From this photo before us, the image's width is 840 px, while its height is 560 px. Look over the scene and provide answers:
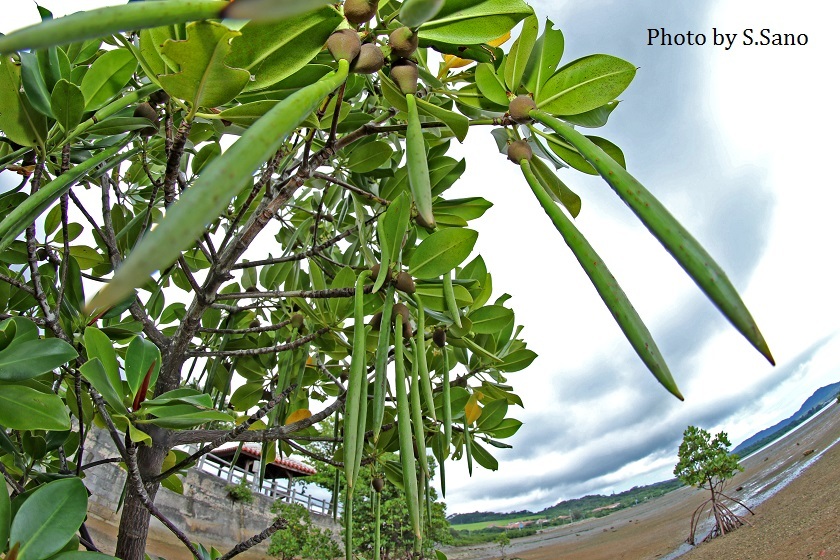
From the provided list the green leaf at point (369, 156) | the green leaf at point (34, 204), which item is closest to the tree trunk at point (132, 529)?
the green leaf at point (34, 204)

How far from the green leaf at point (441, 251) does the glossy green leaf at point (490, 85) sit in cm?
16

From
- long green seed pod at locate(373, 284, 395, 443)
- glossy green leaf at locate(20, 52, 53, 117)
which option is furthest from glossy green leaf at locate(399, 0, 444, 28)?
glossy green leaf at locate(20, 52, 53, 117)

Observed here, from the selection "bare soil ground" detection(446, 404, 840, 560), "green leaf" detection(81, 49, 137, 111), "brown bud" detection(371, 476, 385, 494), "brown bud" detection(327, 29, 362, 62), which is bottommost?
"bare soil ground" detection(446, 404, 840, 560)

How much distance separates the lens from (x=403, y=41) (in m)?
0.35

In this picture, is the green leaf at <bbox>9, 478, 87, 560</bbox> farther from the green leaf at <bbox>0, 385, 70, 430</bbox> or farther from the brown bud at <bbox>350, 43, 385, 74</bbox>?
the brown bud at <bbox>350, 43, 385, 74</bbox>

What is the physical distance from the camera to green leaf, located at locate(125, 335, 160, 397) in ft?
1.99

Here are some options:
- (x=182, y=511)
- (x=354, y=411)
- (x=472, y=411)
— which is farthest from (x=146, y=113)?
(x=182, y=511)

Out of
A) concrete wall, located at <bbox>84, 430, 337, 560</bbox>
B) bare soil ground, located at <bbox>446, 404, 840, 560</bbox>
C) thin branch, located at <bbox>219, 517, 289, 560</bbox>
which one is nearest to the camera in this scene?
thin branch, located at <bbox>219, 517, 289, 560</bbox>

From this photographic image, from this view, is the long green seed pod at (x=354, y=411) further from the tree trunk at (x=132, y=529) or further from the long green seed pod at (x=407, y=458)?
the tree trunk at (x=132, y=529)

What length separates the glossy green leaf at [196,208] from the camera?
125mm

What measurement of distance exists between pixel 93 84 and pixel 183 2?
447 millimetres

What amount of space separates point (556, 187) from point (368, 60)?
192mm

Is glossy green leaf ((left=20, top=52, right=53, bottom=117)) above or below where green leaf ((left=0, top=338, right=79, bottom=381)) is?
above

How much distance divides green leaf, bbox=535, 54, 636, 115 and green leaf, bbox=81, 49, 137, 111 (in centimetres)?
44
